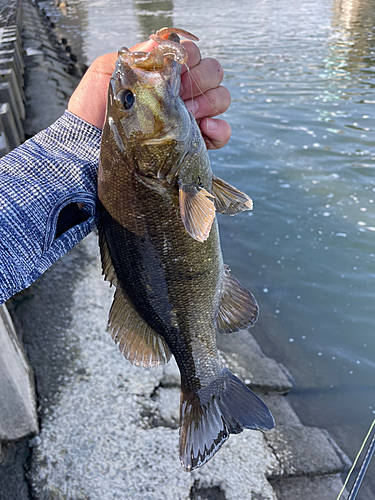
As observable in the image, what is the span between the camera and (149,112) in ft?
5.64

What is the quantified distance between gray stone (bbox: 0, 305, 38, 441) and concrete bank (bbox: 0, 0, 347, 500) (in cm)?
7

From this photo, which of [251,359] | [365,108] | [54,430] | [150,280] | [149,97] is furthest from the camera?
[365,108]

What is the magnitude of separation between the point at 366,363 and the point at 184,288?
13.8 ft

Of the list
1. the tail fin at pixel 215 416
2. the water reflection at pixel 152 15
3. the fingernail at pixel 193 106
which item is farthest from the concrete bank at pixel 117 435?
the water reflection at pixel 152 15

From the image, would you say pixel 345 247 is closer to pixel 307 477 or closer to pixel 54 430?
pixel 307 477

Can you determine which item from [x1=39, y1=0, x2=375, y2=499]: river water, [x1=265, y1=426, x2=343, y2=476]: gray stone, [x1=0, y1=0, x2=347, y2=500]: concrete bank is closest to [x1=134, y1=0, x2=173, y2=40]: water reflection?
[x1=39, y1=0, x2=375, y2=499]: river water

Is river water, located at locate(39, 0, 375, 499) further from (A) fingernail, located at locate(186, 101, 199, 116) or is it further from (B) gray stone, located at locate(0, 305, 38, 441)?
(A) fingernail, located at locate(186, 101, 199, 116)

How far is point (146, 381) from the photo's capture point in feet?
12.5

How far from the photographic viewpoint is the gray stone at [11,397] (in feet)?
10.6

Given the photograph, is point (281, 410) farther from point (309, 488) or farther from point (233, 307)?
point (233, 307)

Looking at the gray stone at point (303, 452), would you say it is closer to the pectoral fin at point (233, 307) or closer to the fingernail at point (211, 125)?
the pectoral fin at point (233, 307)

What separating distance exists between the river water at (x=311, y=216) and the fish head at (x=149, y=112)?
3.69 meters

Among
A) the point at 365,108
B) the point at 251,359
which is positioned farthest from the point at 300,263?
the point at 365,108

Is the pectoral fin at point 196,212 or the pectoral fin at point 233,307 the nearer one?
the pectoral fin at point 196,212
